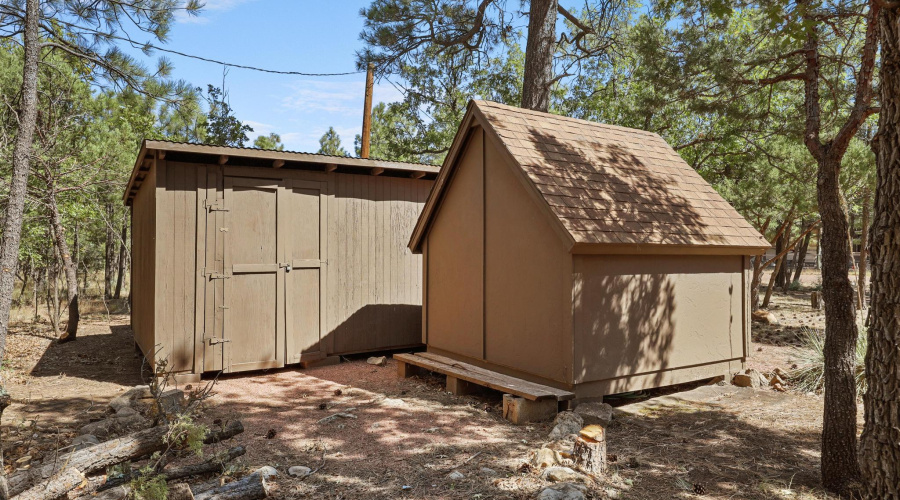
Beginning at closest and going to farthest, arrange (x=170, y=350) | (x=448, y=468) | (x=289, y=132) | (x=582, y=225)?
1. (x=448, y=468)
2. (x=582, y=225)
3. (x=170, y=350)
4. (x=289, y=132)

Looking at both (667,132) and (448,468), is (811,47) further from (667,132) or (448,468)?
(667,132)

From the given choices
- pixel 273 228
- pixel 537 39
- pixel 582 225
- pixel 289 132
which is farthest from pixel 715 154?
pixel 289 132

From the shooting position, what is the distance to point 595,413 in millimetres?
5906

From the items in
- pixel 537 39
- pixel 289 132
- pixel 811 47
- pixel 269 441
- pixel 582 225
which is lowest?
pixel 269 441

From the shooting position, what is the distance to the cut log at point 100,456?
11.2 feet

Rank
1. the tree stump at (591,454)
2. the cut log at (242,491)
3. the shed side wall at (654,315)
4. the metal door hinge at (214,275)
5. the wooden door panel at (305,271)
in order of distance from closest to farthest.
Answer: the cut log at (242,491) < the tree stump at (591,454) < the shed side wall at (654,315) < the metal door hinge at (214,275) < the wooden door panel at (305,271)

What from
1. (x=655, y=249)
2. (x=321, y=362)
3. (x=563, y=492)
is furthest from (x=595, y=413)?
(x=321, y=362)

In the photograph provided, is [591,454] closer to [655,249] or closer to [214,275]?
[655,249]

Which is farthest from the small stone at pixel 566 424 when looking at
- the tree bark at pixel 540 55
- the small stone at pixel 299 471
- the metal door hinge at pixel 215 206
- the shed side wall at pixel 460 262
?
the tree bark at pixel 540 55

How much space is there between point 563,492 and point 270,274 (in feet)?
19.9

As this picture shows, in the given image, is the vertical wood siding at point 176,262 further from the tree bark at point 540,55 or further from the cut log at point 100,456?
the tree bark at point 540,55

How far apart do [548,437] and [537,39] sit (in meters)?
8.42

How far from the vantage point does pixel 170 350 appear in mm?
7871

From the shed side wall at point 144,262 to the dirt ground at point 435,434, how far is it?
809mm
